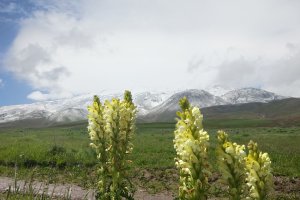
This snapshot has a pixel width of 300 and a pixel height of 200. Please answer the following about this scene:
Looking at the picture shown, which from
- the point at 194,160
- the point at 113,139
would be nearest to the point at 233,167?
the point at 194,160

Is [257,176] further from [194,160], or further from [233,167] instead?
[194,160]

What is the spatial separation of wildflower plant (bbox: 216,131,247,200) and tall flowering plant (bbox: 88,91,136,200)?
284cm

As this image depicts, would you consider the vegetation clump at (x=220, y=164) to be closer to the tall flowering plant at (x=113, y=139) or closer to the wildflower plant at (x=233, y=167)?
the wildflower plant at (x=233, y=167)

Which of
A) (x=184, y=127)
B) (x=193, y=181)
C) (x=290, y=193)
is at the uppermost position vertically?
(x=184, y=127)

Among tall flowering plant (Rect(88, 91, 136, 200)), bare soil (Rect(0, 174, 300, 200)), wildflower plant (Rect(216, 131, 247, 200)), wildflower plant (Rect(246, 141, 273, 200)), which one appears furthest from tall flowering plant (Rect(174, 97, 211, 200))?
bare soil (Rect(0, 174, 300, 200))

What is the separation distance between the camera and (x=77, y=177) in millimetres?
19781

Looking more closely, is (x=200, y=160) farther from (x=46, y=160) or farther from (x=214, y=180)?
(x=46, y=160)

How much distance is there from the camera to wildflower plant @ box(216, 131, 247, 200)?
4570 mm

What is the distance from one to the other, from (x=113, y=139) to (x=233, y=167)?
2964 millimetres

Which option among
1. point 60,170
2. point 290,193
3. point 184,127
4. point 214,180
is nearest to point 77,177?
point 60,170

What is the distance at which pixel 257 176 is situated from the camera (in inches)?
178

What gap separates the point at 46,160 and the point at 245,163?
787 inches

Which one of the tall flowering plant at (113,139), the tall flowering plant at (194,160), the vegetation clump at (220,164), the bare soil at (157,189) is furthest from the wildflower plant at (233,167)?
the bare soil at (157,189)

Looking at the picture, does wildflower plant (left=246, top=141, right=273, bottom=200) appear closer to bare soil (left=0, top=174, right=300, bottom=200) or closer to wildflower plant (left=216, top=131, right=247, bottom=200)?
wildflower plant (left=216, top=131, right=247, bottom=200)
